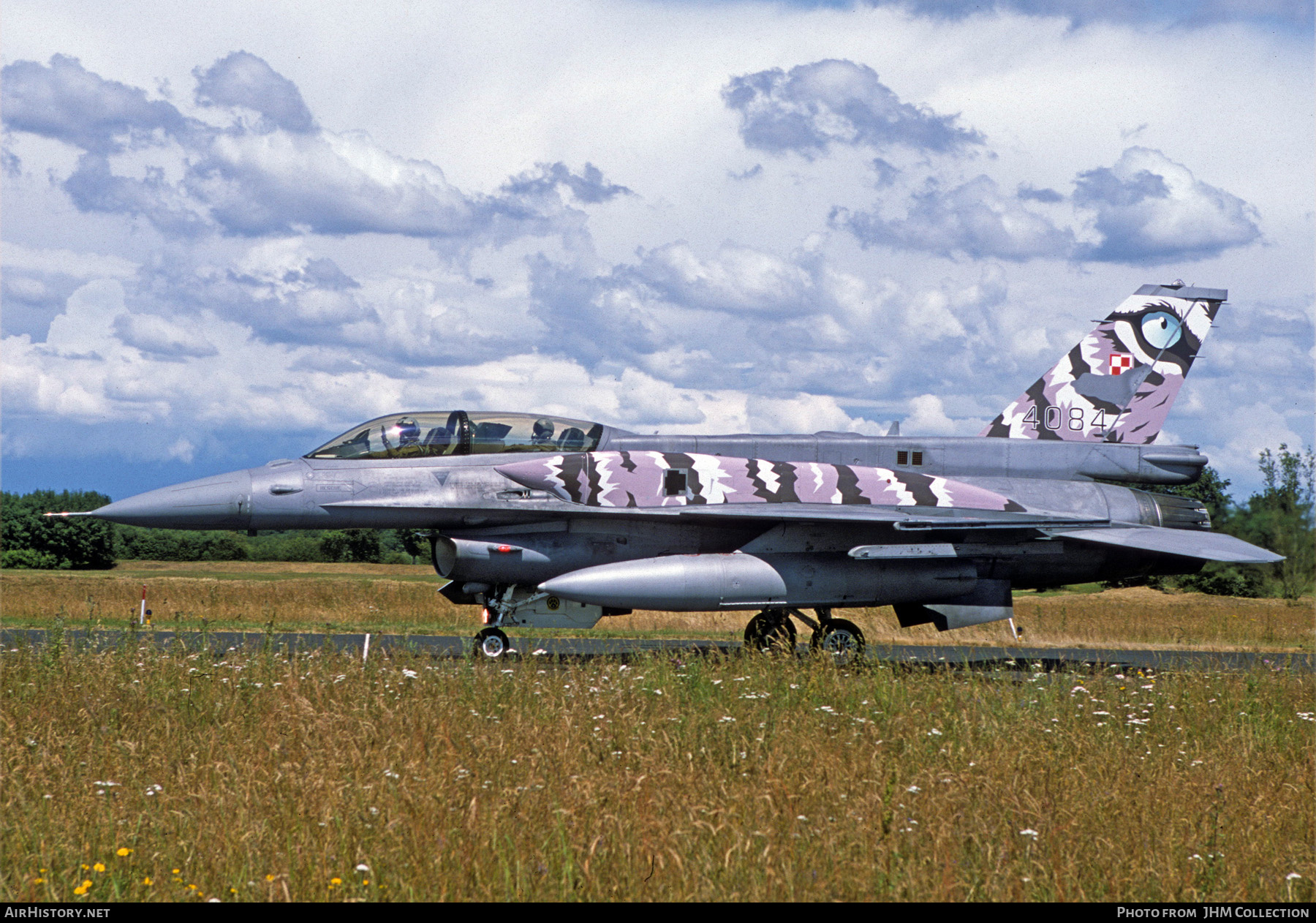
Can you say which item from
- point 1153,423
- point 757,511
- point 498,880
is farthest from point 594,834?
point 1153,423

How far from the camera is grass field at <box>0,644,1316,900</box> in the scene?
175 inches

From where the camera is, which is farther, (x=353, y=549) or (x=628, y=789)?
(x=353, y=549)

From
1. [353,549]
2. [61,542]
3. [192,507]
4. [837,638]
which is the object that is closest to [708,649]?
[837,638]

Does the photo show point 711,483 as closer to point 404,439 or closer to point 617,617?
point 404,439

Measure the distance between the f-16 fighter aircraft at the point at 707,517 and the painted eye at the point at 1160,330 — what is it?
2670 millimetres

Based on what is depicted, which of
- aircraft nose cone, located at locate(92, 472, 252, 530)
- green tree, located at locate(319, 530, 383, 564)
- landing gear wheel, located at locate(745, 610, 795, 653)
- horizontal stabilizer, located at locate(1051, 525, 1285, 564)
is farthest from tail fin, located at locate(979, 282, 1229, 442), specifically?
green tree, located at locate(319, 530, 383, 564)

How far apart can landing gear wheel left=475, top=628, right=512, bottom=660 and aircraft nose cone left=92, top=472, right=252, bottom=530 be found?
3247 mm

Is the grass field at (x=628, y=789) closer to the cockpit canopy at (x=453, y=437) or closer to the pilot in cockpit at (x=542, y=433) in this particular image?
the cockpit canopy at (x=453, y=437)

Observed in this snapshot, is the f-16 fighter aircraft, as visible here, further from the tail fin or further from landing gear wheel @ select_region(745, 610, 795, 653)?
the tail fin

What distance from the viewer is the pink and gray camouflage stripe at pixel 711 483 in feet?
45.4

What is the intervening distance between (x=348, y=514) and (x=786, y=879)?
33.5 feet

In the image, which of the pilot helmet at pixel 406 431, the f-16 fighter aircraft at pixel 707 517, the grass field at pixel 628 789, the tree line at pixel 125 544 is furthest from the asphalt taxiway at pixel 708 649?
the tree line at pixel 125 544

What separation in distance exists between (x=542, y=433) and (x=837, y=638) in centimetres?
484

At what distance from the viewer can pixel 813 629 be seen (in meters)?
14.6
